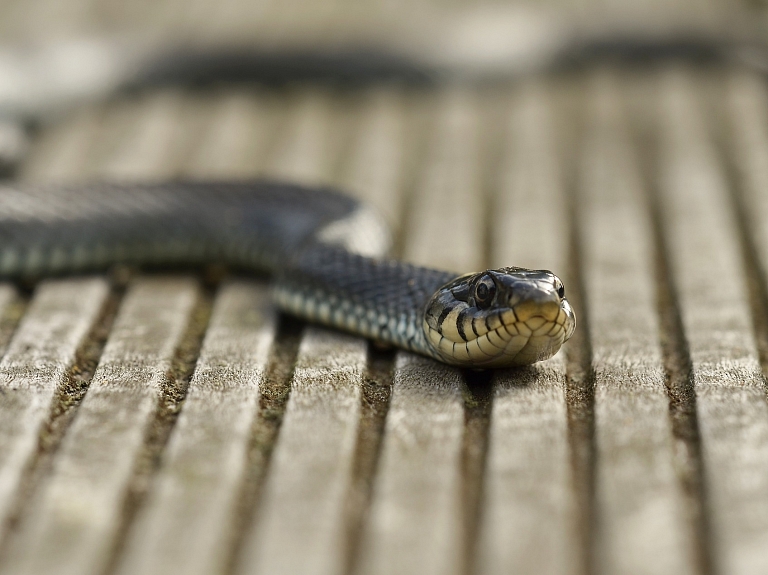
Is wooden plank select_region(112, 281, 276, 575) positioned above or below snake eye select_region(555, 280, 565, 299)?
below

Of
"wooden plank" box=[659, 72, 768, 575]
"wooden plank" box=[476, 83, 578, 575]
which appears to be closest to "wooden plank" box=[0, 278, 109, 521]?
"wooden plank" box=[476, 83, 578, 575]

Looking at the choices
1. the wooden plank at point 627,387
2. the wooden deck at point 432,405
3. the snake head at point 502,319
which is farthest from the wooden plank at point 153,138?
the snake head at point 502,319

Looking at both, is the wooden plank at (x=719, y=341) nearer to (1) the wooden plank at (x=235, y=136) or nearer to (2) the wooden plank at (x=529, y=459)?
(2) the wooden plank at (x=529, y=459)

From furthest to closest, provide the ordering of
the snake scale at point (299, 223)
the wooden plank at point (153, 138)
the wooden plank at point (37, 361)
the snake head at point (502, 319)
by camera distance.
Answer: the wooden plank at point (153, 138)
the snake scale at point (299, 223)
the snake head at point (502, 319)
the wooden plank at point (37, 361)

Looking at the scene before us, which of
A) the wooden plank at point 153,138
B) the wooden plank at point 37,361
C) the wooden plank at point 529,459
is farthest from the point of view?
the wooden plank at point 153,138

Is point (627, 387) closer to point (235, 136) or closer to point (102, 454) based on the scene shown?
point (102, 454)

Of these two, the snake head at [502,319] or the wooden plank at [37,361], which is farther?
the snake head at [502,319]

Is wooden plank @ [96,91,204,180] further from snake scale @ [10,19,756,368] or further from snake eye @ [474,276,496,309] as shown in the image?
snake eye @ [474,276,496,309]

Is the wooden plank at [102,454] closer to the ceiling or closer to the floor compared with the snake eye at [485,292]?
closer to the floor

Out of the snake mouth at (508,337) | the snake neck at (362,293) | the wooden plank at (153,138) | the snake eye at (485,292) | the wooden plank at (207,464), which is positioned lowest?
the wooden plank at (207,464)
